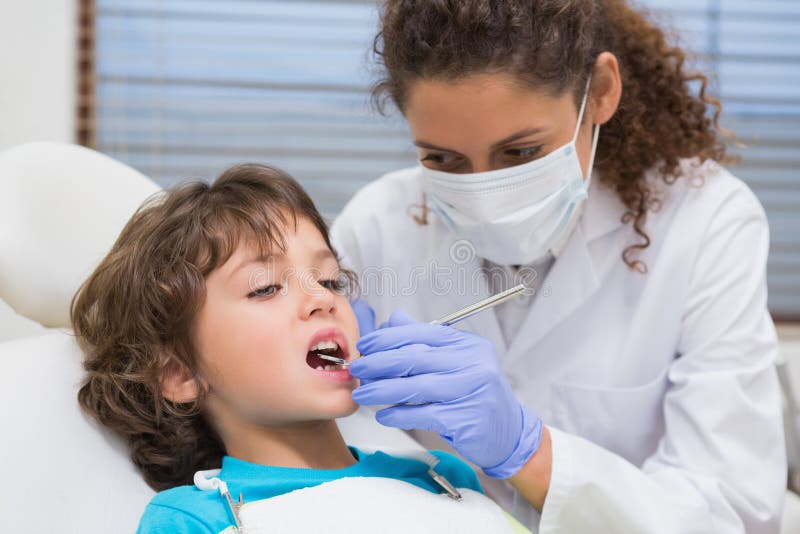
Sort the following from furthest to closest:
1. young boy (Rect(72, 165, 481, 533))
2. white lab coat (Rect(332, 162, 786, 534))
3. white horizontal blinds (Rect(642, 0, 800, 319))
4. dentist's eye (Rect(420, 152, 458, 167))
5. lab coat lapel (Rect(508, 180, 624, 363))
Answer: white horizontal blinds (Rect(642, 0, 800, 319))
lab coat lapel (Rect(508, 180, 624, 363))
dentist's eye (Rect(420, 152, 458, 167))
white lab coat (Rect(332, 162, 786, 534))
young boy (Rect(72, 165, 481, 533))

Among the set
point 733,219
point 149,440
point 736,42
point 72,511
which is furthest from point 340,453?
point 736,42

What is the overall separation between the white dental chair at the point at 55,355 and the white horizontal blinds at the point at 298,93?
58.6 inches

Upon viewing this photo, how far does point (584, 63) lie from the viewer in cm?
142

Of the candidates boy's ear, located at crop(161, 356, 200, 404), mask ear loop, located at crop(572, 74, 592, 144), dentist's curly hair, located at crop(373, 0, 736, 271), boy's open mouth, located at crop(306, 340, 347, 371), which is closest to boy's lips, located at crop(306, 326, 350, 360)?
boy's open mouth, located at crop(306, 340, 347, 371)

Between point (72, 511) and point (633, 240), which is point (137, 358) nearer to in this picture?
point (72, 511)

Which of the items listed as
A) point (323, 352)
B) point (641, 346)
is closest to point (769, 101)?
point (641, 346)

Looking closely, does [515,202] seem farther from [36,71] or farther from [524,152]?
[36,71]

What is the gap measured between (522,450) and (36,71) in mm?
2167

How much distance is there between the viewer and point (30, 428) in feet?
3.77

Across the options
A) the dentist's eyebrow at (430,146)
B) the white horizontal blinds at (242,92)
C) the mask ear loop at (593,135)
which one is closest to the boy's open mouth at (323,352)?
the dentist's eyebrow at (430,146)

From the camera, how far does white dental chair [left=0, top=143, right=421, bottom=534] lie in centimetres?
111

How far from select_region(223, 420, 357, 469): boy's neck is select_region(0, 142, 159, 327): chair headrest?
15.3 inches

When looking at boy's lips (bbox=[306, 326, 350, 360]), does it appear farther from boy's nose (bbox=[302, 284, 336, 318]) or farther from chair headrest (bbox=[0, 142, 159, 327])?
chair headrest (bbox=[0, 142, 159, 327])

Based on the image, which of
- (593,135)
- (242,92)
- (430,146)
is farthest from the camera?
(242,92)
